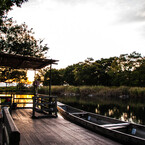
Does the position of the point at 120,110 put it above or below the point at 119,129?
below

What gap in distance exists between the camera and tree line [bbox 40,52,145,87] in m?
36.2

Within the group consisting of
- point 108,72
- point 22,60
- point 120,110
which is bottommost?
point 120,110

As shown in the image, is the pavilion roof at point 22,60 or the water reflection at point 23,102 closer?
the pavilion roof at point 22,60

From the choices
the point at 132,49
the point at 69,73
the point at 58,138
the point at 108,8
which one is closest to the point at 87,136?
the point at 58,138

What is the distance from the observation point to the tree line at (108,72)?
36.2 metres

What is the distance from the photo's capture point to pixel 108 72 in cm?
4131

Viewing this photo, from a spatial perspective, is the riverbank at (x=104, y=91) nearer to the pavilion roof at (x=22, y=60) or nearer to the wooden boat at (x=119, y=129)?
the wooden boat at (x=119, y=129)

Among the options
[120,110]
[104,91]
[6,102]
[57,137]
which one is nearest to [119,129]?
[57,137]

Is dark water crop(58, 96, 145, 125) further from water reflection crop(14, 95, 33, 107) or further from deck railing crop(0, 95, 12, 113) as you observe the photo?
deck railing crop(0, 95, 12, 113)

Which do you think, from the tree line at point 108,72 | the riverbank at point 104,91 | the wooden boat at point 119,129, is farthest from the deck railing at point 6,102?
the tree line at point 108,72

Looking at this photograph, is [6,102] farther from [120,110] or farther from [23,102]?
[120,110]

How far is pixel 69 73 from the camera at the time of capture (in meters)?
63.2

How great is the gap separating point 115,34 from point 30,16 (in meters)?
9.68

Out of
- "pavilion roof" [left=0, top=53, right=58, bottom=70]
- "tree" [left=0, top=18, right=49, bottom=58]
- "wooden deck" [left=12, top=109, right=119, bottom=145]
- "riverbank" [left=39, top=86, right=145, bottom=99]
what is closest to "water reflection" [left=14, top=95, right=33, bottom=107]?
"pavilion roof" [left=0, top=53, right=58, bottom=70]
